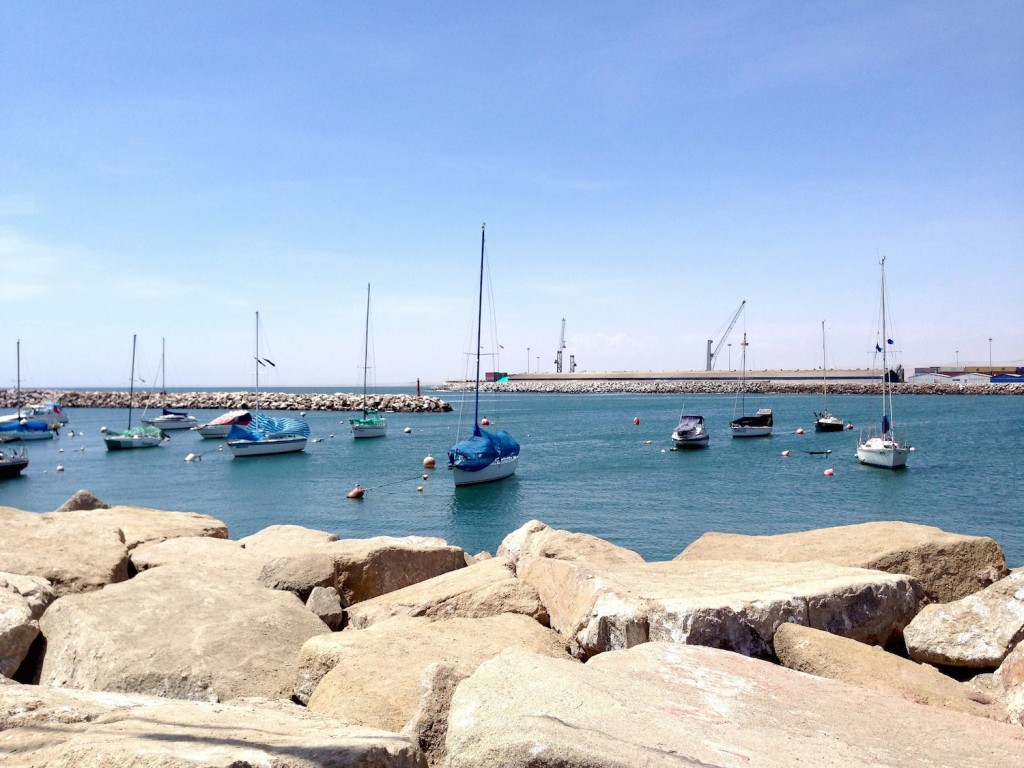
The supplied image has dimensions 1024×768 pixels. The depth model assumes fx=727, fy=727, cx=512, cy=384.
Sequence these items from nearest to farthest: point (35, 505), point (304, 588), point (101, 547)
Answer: point (304, 588)
point (101, 547)
point (35, 505)

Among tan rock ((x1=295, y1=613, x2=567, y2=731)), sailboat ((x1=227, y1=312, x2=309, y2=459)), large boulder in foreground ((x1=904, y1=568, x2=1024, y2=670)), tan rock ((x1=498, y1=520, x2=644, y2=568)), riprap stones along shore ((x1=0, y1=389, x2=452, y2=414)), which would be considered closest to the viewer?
tan rock ((x1=295, y1=613, x2=567, y2=731))

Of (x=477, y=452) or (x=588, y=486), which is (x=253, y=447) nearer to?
(x=477, y=452)

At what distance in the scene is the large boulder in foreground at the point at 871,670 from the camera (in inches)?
229

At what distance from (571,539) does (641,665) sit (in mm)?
5518

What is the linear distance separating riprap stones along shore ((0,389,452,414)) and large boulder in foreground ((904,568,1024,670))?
102 meters

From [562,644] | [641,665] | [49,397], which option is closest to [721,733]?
[641,665]

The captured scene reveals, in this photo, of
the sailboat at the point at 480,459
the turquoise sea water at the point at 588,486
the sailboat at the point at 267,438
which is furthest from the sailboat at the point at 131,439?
the sailboat at the point at 480,459

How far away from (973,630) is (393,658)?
544 centimetres

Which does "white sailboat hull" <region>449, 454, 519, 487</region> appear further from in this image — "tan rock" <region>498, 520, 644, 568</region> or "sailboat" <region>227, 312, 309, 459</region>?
"tan rock" <region>498, 520, 644, 568</region>

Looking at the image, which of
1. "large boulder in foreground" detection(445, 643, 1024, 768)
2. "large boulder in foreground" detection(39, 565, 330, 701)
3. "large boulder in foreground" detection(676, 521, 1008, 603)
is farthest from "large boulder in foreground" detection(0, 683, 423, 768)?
"large boulder in foreground" detection(676, 521, 1008, 603)

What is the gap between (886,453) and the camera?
4288 centimetres

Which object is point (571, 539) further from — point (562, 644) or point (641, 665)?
point (641, 665)

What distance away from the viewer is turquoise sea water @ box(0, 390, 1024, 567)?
2912cm

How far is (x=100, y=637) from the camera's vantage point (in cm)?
677
